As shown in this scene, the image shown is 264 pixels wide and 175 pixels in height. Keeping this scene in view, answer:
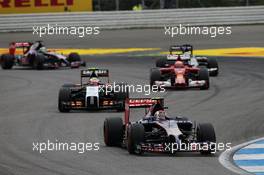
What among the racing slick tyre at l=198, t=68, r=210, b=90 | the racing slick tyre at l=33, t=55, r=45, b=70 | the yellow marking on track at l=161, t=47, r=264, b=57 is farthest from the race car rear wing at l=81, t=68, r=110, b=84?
the yellow marking on track at l=161, t=47, r=264, b=57

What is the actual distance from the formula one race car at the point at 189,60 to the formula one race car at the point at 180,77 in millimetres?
914

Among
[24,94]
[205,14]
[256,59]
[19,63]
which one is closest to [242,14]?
[205,14]

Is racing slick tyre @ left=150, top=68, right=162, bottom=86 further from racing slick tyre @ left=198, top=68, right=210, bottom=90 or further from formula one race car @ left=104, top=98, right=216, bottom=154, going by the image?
formula one race car @ left=104, top=98, right=216, bottom=154

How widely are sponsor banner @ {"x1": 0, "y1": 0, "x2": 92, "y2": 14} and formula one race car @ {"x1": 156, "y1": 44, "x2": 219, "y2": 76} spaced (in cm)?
1812

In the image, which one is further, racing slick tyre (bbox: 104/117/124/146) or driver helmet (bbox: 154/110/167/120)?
racing slick tyre (bbox: 104/117/124/146)

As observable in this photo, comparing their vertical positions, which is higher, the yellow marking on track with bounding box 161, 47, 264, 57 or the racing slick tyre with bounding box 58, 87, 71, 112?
the racing slick tyre with bounding box 58, 87, 71, 112

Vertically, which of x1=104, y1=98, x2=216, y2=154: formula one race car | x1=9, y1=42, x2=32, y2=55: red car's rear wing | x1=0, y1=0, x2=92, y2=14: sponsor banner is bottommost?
x1=0, y1=0, x2=92, y2=14: sponsor banner

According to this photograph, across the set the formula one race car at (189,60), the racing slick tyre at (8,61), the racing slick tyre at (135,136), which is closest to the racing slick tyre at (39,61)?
the racing slick tyre at (8,61)

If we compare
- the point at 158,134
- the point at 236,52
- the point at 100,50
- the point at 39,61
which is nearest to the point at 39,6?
the point at 100,50

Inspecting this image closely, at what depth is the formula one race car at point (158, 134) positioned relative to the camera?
11633 mm

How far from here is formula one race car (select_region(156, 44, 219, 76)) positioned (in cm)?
2336

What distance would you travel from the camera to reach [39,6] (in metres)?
43.6

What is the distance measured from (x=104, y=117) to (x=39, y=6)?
27990mm

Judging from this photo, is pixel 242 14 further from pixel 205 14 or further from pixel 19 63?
pixel 19 63
